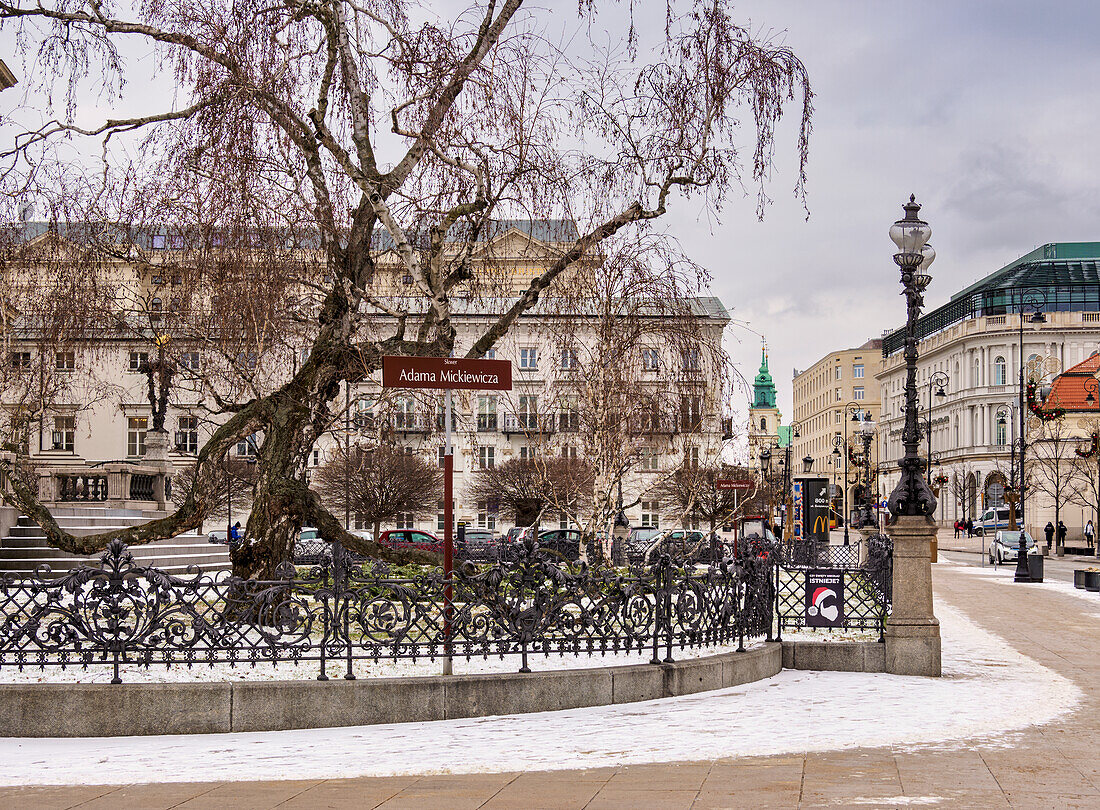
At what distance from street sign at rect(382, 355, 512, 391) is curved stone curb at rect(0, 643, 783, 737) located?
253cm

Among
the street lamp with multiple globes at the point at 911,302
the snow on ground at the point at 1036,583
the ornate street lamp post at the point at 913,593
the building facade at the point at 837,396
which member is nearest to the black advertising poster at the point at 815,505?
the snow on ground at the point at 1036,583

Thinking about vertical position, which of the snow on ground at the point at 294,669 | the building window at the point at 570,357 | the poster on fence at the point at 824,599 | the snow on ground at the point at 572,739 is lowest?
the snow on ground at the point at 572,739

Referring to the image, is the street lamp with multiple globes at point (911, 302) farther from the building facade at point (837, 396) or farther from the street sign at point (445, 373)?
the building facade at point (837, 396)

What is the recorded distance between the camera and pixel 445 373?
10844mm

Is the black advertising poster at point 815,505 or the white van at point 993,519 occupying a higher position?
the black advertising poster at point 815,505

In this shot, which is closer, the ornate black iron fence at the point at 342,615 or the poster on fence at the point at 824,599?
the ornate black iron fence at the point at 342,615

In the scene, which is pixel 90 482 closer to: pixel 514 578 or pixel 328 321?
pixel 328 321

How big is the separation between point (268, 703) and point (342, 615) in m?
1.03

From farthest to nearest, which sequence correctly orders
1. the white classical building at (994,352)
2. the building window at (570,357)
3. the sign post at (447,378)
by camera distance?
the white classical building at (994,352) < the building window at (570,357) < the sign post at (447,378)

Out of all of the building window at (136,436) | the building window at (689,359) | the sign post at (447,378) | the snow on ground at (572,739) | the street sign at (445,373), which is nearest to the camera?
the snow on ground at (572,739)

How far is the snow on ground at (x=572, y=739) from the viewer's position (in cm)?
831

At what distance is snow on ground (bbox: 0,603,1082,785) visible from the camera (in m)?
8.31

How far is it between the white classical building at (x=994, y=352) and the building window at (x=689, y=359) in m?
93.6

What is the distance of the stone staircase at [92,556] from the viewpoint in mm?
21531
